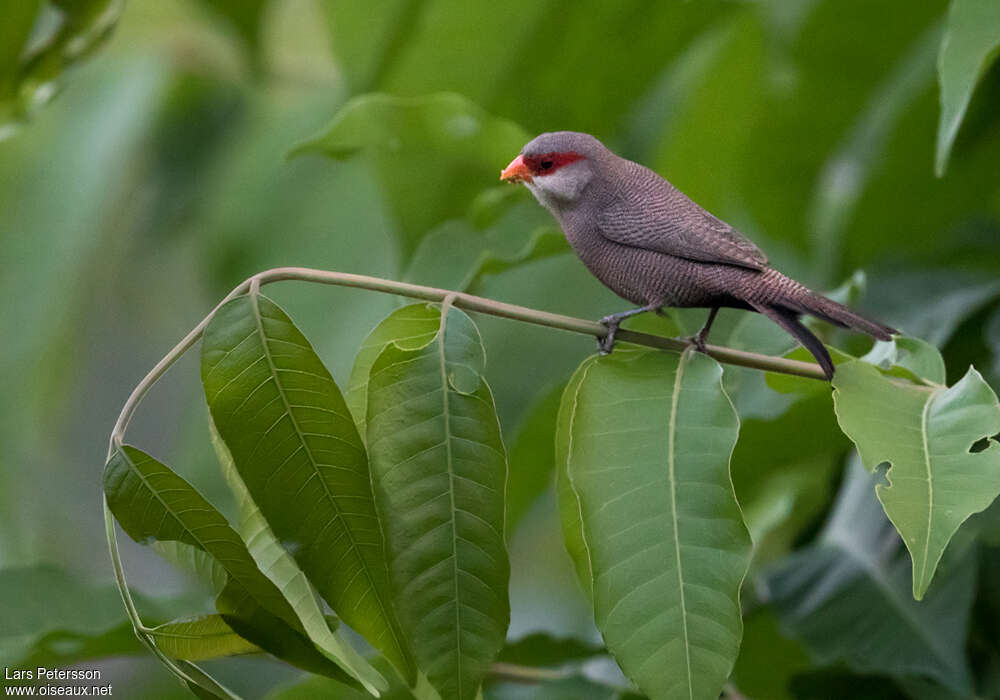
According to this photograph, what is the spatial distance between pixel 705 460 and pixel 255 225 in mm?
1617

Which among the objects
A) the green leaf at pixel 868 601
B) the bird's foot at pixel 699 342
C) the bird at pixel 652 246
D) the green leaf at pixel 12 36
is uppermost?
the green leaf at pixel 12 36

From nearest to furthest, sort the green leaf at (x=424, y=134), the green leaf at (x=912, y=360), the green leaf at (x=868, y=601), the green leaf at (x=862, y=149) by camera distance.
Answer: the green leaf at (x=912, y=360)
the green leaf at (x=424, y=134)
the green leaf at (x=868, y=601)
the green leaf at (x=862, y=149)

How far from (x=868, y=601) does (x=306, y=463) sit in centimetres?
94

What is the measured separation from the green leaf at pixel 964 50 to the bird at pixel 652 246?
0.25 m

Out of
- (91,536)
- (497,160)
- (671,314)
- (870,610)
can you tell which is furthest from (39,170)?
(870,610)

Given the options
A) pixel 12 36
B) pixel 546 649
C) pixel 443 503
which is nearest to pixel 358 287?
pixel 443 503

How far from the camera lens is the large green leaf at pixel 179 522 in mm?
797

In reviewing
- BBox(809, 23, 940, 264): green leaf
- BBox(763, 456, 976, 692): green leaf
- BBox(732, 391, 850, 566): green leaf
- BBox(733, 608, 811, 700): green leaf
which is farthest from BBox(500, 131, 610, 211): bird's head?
BBox(809, 23, 940, 264): green leaf

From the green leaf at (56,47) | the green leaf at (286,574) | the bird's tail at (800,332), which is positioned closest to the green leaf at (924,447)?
the bird's tail at (800,332)

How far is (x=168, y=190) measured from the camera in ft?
7.92

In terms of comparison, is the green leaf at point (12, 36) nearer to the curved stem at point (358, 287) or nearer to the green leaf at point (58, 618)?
the green leaf at point (58, 618)

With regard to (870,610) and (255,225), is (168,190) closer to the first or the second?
(255,225)

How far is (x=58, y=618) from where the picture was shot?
Result: 4.25 feet

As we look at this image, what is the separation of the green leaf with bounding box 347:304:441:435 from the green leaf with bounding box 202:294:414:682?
7 cm
